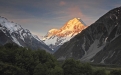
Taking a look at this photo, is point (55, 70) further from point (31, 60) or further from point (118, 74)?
point (118, 74)

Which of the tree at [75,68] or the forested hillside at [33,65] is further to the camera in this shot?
the tree at [75,68]

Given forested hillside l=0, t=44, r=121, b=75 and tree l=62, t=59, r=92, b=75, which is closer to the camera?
forested hillside l=0, t=44, r=121, b=75

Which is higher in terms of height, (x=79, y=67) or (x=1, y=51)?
(x=1, y=51)

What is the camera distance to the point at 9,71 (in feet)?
298

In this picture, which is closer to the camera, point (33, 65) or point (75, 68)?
point (33, 65)

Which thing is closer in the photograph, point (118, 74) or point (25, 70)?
point (25, 70)

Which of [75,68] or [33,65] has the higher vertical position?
[33,65]

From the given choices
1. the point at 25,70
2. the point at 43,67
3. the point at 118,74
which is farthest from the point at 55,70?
the point at 118,74

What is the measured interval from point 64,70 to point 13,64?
2032 cm

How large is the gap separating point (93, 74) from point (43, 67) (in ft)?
69.3

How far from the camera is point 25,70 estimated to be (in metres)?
94.7

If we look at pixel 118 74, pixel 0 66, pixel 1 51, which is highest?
pixel 1 51

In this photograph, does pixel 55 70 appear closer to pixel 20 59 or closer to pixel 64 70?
pixel 64 70

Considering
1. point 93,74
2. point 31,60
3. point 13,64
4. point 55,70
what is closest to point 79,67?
point 93,74
